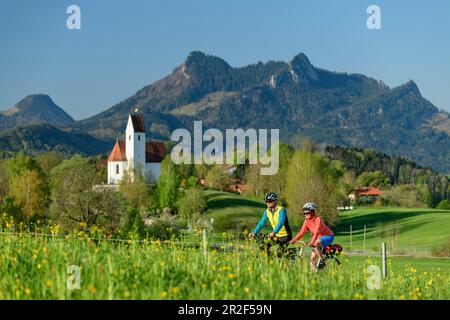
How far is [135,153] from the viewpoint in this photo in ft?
464

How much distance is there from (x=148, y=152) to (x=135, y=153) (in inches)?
102

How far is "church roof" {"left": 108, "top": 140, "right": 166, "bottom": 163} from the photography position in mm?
140625

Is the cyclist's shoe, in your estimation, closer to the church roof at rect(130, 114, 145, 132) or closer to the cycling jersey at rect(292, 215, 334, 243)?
the cycling jersey at rect(292, 215, 334, 243)

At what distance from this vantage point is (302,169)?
84688mm

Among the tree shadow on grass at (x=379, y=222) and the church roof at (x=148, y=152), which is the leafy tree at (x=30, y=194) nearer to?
the tree shadow on grass at (x=379, y=222)

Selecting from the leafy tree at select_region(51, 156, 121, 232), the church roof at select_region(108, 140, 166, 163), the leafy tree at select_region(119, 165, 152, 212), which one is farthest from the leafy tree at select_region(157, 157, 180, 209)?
the church roof at select_region(108, 140, 166, 163)

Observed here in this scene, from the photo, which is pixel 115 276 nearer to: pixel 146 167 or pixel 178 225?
pixel 178 225

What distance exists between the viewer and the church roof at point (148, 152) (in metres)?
141

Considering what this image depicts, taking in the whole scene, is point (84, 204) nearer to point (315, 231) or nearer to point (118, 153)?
point (315, 231)

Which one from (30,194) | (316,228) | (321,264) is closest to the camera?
(321,264)

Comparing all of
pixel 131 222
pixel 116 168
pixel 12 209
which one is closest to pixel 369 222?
pixel 131 222

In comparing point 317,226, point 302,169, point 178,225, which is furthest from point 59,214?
point 317,226

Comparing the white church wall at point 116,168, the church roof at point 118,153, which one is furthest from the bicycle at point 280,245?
the church roof at point 118,153

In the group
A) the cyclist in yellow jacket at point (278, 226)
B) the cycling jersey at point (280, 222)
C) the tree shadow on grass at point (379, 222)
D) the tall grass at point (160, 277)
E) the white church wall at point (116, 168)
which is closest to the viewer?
the tall grass at point (160, 277)
